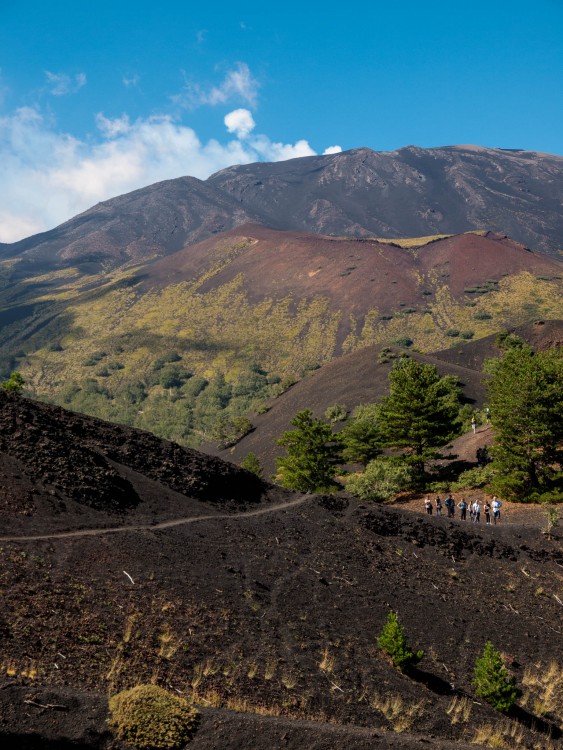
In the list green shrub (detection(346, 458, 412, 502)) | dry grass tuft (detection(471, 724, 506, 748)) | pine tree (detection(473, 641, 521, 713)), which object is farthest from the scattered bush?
dry grass tuft (detection(471, 724, 506, 748))

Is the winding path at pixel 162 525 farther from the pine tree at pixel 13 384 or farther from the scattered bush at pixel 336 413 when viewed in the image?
the scattered bush at pixel 336 413

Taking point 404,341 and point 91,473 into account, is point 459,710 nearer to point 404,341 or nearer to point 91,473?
point 91,473

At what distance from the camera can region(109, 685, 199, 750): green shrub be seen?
10945 millimetres

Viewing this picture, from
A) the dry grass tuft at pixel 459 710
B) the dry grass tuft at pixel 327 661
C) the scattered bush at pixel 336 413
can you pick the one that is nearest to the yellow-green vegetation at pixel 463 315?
the scattered bush at pixel 336 413

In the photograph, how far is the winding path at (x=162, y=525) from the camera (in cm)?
1800

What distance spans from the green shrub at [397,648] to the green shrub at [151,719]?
6688 millimetres

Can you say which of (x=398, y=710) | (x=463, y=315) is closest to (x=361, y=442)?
(x=398, y=710)

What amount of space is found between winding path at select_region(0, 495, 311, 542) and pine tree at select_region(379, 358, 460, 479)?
1245cm

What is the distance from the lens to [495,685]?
15.7 meters

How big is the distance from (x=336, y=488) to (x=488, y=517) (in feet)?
37.2

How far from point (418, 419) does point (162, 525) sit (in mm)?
21405

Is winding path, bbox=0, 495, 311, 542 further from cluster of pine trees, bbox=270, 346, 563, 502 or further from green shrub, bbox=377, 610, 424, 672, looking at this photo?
cluster of pine trees, bbox=270, 346, 563, 502

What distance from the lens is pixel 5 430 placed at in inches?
937

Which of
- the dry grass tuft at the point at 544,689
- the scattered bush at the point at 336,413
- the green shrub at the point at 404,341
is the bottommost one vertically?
the dry grass tuft at the point at 544,689
